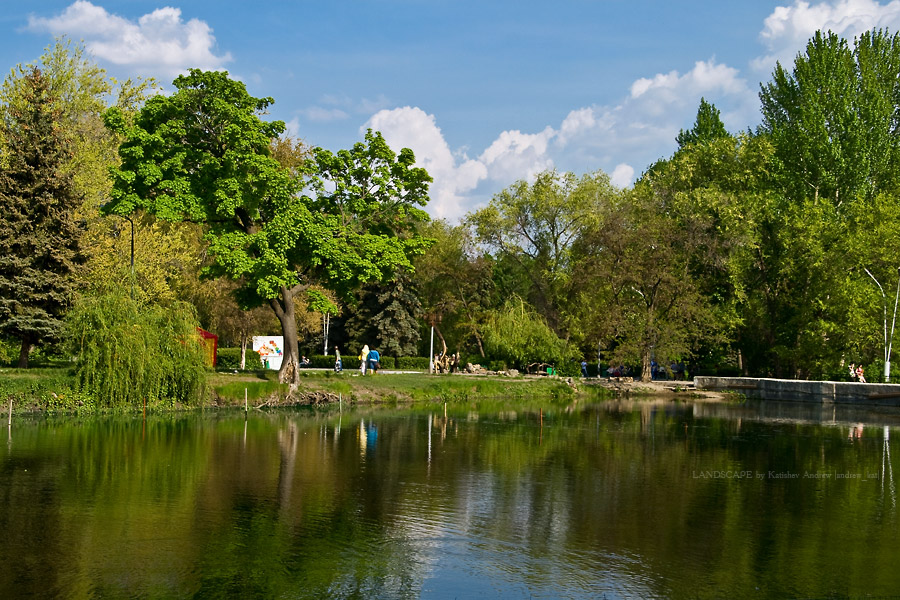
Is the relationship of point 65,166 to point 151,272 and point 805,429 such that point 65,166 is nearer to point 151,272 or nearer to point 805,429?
point 151,272

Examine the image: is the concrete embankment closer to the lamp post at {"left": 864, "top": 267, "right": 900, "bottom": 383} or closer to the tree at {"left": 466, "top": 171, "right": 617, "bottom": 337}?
the lamp post at {"left": 864, "top": 267, "right": 900, "bottom": 383}

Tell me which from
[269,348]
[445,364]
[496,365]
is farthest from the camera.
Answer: [496,365]

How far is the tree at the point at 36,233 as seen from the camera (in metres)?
35.2

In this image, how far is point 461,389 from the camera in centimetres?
4522

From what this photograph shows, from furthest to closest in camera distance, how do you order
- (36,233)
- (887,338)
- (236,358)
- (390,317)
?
(390,317)
(236,358)
(887,338)
(36,233)

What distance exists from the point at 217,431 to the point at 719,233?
135 feet

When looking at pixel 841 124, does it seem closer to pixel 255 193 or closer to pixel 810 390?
pixel 810 390

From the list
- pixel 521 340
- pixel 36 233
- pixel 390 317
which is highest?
pixel 36 233

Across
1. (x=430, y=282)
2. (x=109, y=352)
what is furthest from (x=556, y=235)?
(x=109, y=352)

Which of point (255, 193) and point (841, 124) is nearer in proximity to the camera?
point (255, 193)

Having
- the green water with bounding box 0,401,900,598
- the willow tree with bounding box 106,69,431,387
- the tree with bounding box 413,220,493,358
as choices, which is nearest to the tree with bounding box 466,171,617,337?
the tree with bounding box 413,220,493,358

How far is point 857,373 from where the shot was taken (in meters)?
51.8

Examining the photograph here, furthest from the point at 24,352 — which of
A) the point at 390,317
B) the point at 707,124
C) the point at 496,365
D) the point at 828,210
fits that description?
the point at 707,124

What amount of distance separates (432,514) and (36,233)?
2761 centimetres
